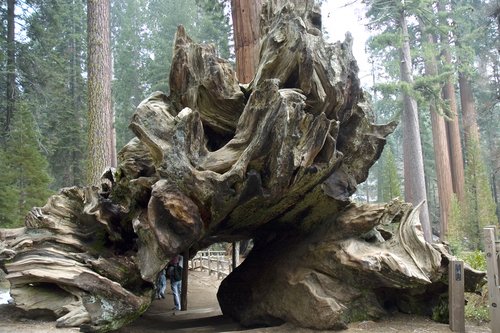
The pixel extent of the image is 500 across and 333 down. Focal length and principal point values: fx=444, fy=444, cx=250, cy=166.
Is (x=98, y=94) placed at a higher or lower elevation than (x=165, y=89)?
lower

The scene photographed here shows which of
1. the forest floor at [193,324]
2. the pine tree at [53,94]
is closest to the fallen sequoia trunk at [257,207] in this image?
the forest floor at [193,324]

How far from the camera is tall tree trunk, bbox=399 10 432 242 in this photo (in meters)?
19.0

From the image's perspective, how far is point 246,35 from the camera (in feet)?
32.9

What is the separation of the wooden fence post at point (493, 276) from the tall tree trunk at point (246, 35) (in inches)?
232

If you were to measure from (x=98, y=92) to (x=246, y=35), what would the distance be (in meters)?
4.37

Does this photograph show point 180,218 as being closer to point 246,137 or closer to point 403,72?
point 246,137

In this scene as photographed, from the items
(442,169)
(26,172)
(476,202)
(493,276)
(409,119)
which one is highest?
(409,119)

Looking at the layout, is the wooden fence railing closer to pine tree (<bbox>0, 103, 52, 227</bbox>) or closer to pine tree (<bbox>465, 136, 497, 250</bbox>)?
pine tree (<bbox>0, 103, 52, 227</bbox>)

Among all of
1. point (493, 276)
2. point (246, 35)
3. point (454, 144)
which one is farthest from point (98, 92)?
point (454, 144)

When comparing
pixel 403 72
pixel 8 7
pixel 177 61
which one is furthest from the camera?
pixel 403 72

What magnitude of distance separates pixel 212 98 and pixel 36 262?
3467mm

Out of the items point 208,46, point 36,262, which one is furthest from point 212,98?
point 36,262

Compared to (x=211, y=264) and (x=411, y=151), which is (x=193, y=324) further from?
(x=411, y=151)

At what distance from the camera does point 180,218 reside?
571 cm
